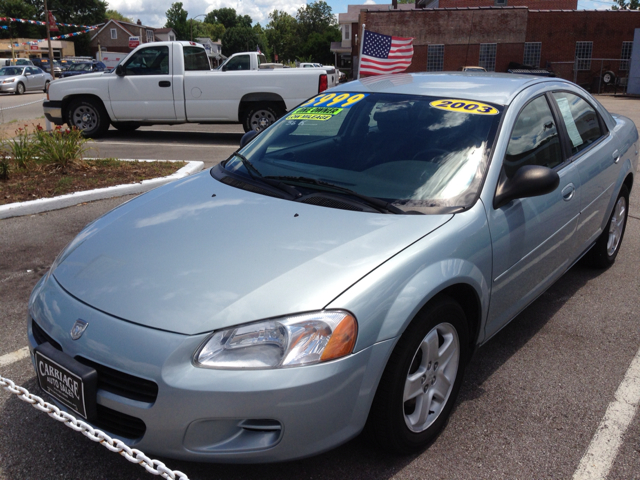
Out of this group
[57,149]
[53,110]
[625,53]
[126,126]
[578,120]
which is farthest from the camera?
[625,53]

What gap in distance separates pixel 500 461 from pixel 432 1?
5615 cm

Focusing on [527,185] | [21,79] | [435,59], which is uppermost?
[435,59]

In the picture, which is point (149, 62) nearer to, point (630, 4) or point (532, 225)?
point (532, 225)

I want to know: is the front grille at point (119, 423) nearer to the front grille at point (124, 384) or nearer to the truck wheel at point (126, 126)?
the front grille at point (124, 384)

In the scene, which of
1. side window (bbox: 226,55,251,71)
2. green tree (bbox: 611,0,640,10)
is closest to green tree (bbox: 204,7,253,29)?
green tree (bbox: 611,0,640,10)

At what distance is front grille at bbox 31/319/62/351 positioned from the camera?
2.29 meters

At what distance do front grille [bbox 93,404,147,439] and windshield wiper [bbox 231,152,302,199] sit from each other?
1321 millimetres

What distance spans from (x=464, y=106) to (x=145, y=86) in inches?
377

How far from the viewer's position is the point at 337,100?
372 cm

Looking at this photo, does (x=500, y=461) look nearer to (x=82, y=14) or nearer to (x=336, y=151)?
(x=336, y=151)

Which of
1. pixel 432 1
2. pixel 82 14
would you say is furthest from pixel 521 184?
pixel 82 14

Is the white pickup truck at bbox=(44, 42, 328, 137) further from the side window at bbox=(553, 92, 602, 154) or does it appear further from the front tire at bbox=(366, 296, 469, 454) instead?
the front tire at bbox=(366, 296, 469, 454)

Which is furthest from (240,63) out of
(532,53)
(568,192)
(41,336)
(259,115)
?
(532,53)

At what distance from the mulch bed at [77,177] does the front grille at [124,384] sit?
482 cm
